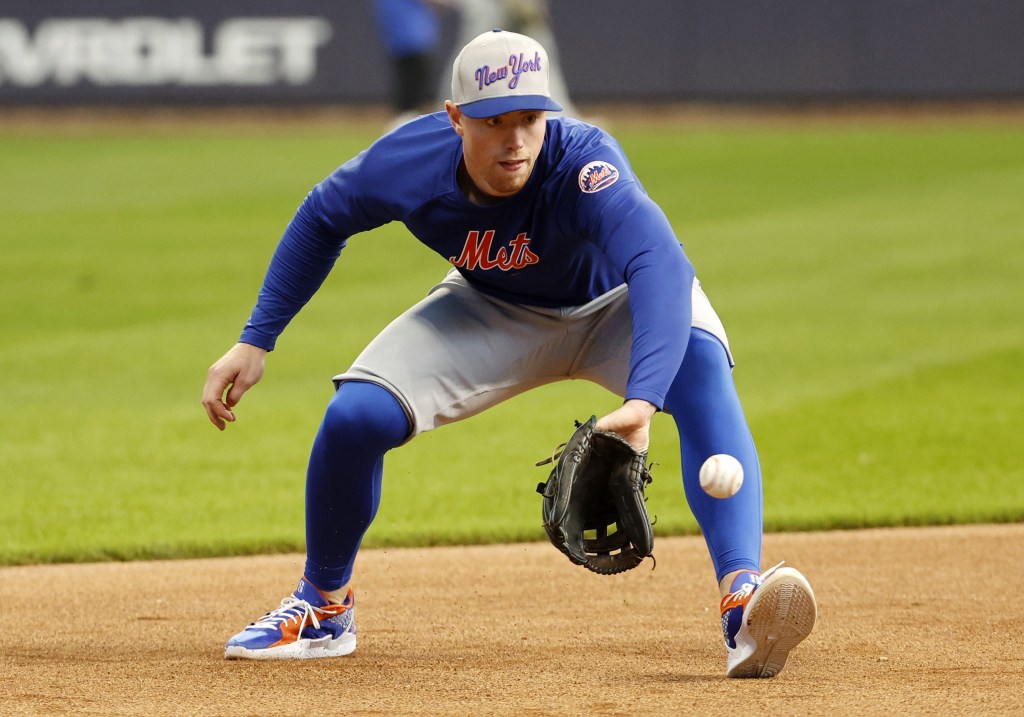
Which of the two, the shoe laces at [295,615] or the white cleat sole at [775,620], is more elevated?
the white cleat sole at [775,620]

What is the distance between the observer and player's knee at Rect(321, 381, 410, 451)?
368 cm

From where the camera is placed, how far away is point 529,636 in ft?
13.8

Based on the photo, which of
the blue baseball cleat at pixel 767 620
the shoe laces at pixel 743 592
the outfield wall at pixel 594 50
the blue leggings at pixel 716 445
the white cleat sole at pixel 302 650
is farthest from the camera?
the outfield wall at pixel 594 50

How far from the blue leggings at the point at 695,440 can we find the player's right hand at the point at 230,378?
0.27 meters

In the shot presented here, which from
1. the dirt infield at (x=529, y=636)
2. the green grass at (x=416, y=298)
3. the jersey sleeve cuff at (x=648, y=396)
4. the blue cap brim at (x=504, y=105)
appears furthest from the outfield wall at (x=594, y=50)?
the jersey sleeve cuff at (x=648, y=396)

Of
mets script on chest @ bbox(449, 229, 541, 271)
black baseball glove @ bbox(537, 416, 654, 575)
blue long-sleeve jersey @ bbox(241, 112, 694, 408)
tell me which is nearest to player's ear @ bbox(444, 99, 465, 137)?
blue long-sleeve jersey @ bbox(241, 112, 694, 408)

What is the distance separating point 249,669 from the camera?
152 inches

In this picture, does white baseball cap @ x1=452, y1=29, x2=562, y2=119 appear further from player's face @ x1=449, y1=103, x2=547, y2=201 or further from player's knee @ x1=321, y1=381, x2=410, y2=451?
player's knee @ x1=321, y1=381, x2=410, y2=451

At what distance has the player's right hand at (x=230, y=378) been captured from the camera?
12.7ft

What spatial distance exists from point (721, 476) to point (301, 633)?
4.15 feet

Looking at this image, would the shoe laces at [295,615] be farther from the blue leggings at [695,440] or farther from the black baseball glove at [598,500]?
the black baseball glove at [598,500]

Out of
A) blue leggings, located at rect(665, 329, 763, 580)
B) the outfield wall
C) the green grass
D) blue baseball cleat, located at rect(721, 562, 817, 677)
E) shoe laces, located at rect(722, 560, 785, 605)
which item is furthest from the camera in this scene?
the outfield wall

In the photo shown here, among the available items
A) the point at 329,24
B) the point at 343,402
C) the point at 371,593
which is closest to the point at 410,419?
the point at 343,402

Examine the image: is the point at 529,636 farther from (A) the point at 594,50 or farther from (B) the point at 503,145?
(A) the point at 594,50
